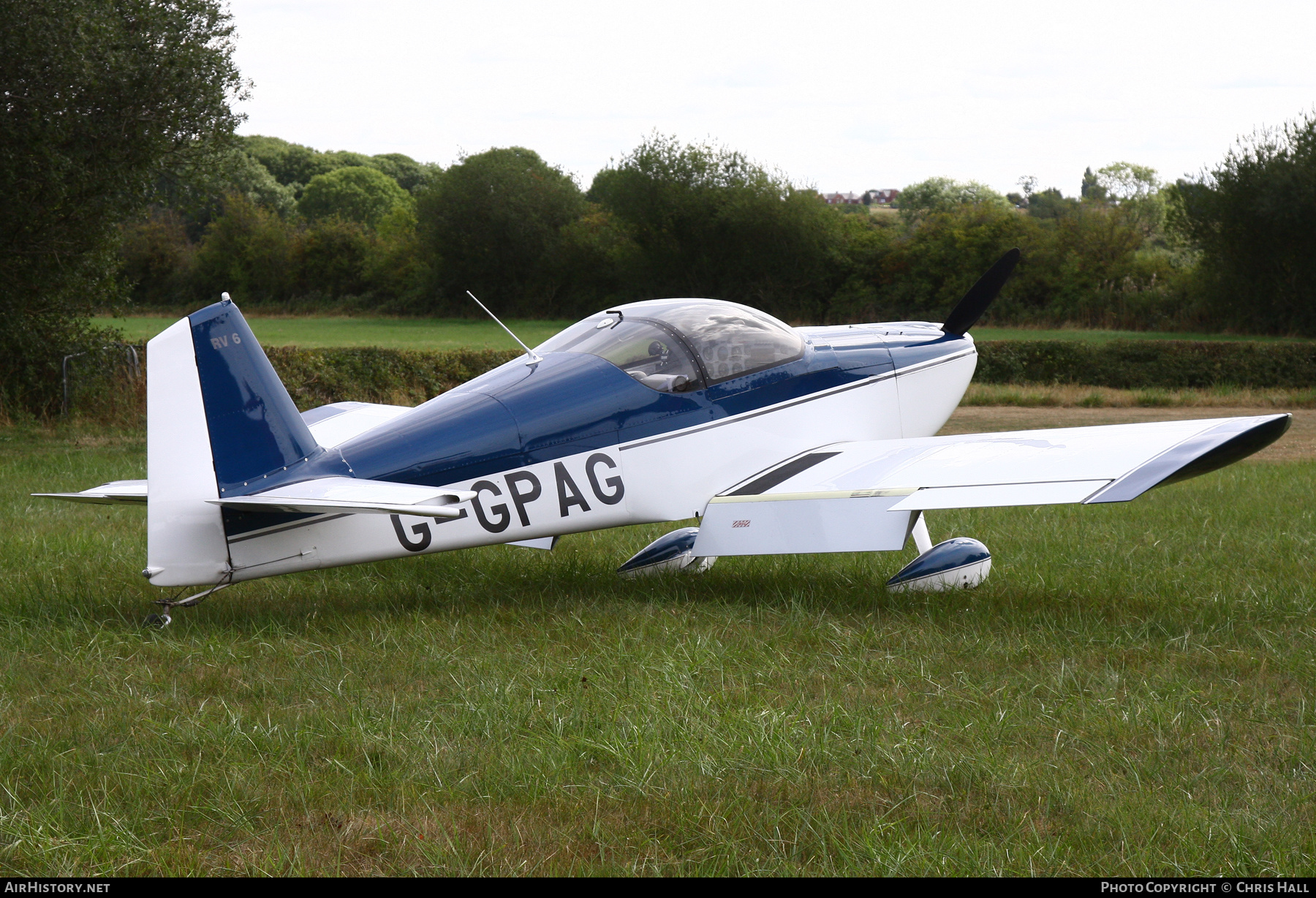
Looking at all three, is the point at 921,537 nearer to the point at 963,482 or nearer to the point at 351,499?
the point at 963,482

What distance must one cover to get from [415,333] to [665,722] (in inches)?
1524

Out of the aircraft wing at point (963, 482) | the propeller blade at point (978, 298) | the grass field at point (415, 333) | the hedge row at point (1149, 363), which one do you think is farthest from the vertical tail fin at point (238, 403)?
the hedge row at point (1149, 363)

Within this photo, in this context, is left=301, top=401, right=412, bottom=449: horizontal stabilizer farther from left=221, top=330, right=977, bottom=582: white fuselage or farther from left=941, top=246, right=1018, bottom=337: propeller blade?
left=941, top=246, right=1018, bottom=337: propeller blade

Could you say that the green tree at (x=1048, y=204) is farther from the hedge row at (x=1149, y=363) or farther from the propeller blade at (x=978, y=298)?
the propeller blade at (x=978, y=298)

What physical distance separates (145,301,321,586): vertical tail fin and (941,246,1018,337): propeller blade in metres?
4.83

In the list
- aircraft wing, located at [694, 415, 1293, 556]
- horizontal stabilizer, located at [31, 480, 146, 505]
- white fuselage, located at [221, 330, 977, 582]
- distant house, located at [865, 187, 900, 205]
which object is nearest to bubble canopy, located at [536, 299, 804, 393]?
white fuselage, located at [221, 330, 977, 582]

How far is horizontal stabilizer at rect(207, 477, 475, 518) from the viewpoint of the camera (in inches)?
174

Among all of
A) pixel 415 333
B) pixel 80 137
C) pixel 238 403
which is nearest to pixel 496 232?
pixel 415 333

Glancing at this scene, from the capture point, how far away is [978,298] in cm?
785

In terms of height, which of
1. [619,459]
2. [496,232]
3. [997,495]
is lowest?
[997,495]

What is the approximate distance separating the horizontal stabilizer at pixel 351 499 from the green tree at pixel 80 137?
9.83 meters

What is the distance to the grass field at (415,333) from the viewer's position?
31.3 meters

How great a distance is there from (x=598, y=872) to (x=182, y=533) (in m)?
3.03
